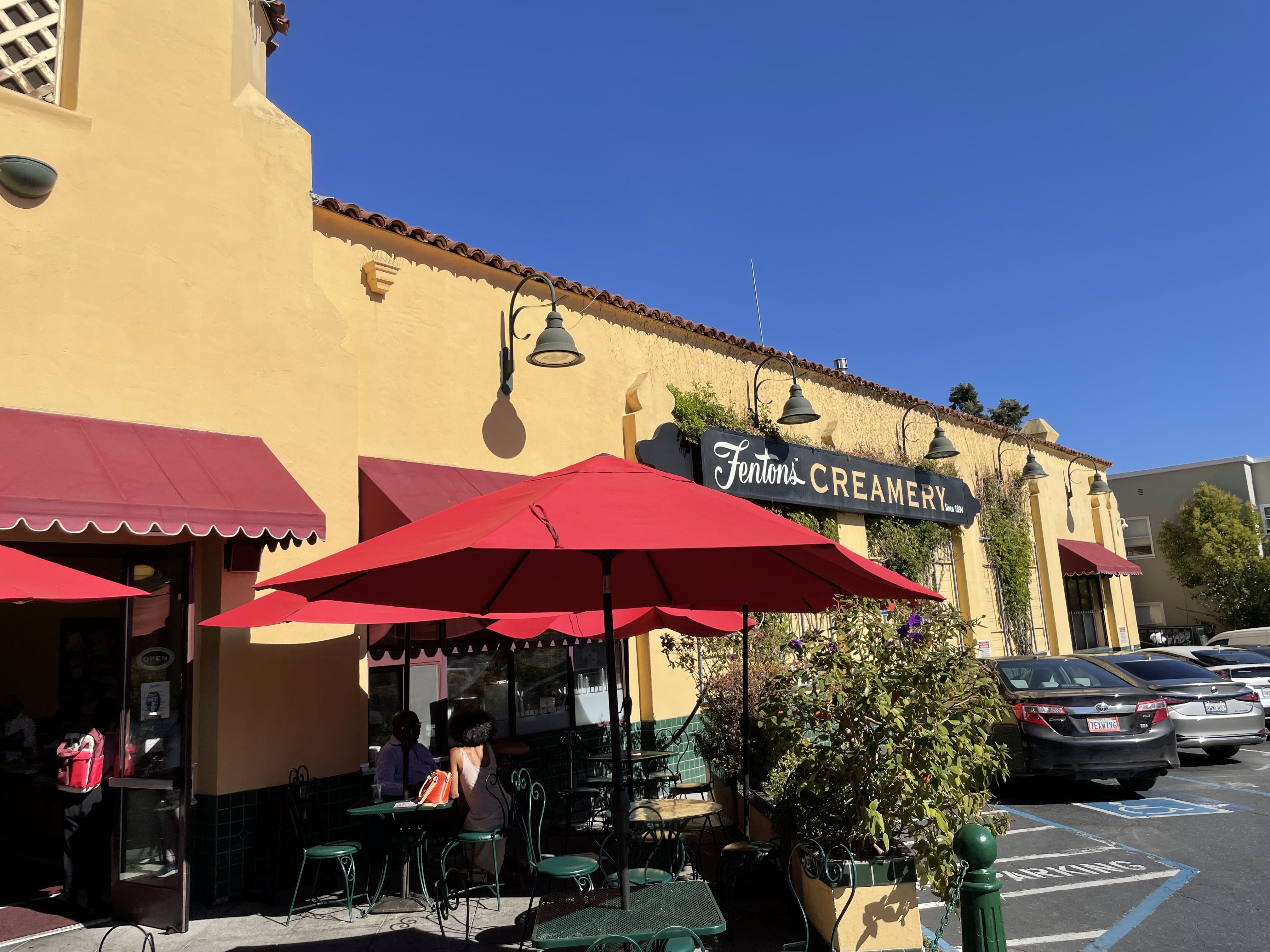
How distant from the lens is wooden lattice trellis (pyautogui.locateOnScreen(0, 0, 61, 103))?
6.42 meters

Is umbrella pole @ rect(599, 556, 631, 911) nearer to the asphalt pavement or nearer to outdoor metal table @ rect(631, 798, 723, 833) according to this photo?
outdoor metal table @ rect(631, 798, 723, 833)

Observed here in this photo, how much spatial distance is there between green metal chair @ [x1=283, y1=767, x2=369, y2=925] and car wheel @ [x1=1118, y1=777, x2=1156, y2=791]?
8.34 metres

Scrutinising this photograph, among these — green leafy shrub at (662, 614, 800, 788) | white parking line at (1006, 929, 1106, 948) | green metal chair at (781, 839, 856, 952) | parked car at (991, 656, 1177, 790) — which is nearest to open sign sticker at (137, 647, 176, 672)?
green leafy shrub at (662, 614, 800, 788)

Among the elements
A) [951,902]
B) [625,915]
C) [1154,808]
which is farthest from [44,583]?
[1154,808]

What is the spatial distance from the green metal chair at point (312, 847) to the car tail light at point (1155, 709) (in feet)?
25.3

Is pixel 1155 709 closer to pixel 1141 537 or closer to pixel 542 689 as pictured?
pixel 542 689

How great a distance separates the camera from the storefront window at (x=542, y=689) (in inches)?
386

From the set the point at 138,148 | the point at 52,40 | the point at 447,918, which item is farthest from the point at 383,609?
the point at 52,40

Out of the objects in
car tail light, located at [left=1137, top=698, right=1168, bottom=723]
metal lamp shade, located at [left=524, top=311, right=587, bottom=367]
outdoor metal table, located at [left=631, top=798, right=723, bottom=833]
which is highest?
metal lamp shade, located at [left=524, top=311, right=587, bottom=367]

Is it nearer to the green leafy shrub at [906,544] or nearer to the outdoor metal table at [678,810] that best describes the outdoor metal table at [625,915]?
the outdoor metal table at [678,810]

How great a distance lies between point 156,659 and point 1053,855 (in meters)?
7.41

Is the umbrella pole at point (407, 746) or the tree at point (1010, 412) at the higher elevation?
the tree at point (1010, 412)

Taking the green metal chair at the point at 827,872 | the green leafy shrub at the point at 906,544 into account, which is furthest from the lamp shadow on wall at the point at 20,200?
the green leafy shrub at the point at 906,544

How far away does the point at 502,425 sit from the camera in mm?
9727
